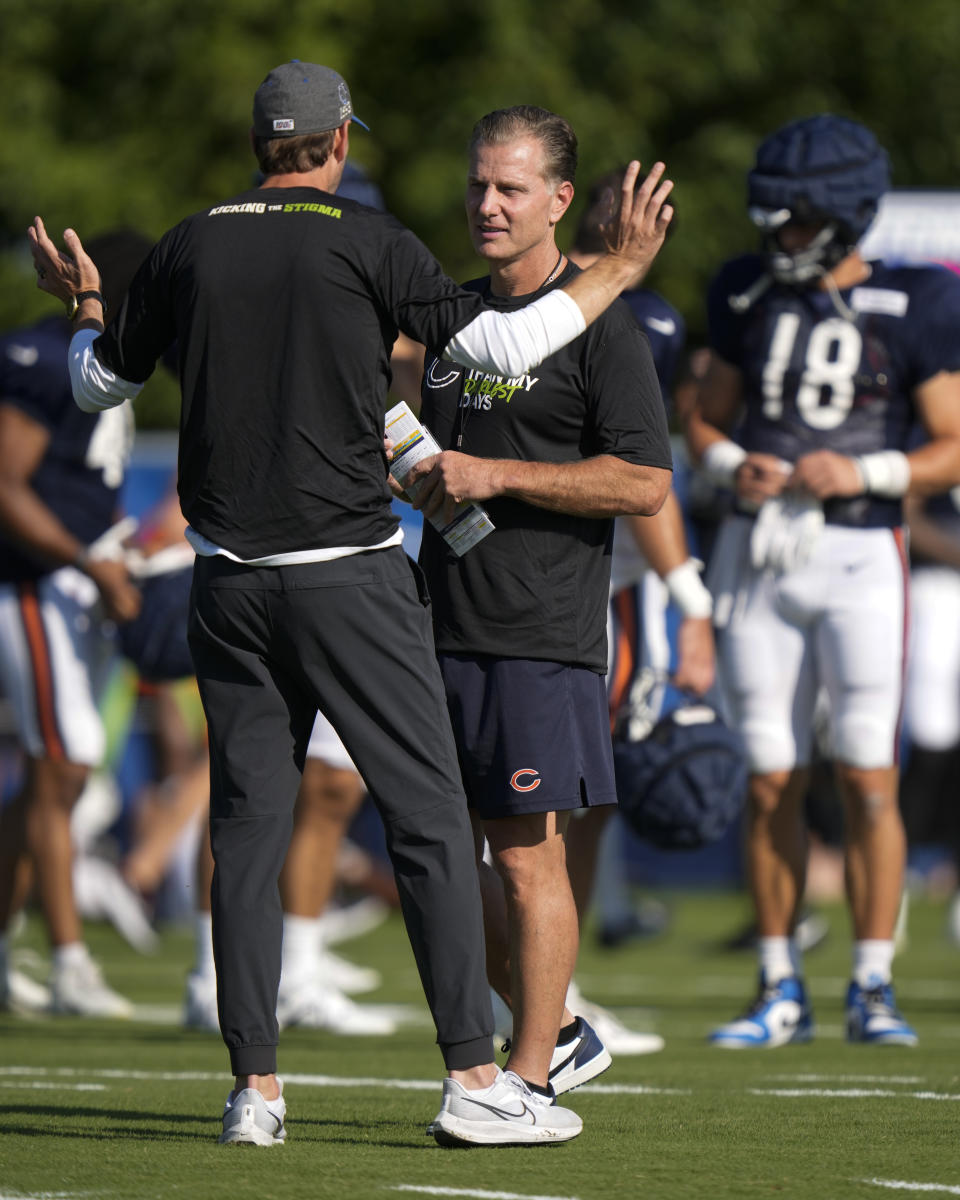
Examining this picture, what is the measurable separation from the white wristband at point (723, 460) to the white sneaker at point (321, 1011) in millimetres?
2019

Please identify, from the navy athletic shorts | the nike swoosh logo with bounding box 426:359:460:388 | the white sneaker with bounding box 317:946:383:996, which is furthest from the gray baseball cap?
the white sneaker with bounding box 317:946:383:996

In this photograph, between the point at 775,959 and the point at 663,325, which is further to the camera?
the point at 775,959

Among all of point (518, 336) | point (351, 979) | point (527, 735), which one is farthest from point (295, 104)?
point (351, 979)

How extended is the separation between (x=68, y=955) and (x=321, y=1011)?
3.75 ft

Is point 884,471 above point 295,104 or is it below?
below

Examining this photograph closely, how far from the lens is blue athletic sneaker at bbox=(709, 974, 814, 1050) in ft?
22.0

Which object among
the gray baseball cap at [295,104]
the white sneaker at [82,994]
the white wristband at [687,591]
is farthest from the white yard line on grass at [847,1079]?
the white sneaker at [82,994]

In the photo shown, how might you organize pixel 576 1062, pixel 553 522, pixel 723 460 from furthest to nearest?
pixel 723 460 → pixel 576 1062 → pixel 553 522

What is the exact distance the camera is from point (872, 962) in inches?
263

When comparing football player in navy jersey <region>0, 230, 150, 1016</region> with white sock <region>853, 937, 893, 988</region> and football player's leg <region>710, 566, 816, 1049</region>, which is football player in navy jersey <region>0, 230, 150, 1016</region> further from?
white sock <region>853, 937, 893, 988</region>

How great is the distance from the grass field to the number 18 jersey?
180 cm

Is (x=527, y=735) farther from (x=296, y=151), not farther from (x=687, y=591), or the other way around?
(x=687, y=591)

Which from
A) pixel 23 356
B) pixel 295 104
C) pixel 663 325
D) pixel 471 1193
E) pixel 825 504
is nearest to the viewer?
pixel 471 1193

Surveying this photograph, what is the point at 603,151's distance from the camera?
16.5 meters
